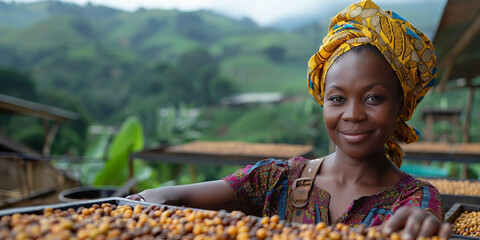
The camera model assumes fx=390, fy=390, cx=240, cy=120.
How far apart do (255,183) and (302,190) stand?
0.61ft

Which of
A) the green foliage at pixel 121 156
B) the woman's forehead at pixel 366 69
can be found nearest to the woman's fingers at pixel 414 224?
the woman's forehead at pixel 366 69

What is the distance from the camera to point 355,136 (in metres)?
1.33

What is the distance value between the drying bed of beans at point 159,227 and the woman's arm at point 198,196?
0.22m

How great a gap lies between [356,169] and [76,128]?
65.3 ft

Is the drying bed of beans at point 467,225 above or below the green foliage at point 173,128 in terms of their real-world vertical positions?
above

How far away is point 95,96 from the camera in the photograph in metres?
27.1

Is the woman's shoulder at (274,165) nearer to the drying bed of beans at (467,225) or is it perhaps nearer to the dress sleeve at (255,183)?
the dress sleeve at (255,183)

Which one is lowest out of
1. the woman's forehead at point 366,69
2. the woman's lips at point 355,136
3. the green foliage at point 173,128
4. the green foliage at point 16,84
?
the green foliage at point 173,128

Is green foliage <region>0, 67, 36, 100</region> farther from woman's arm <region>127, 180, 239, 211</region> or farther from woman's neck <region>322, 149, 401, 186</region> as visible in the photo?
woman's neck <region>322, 149, 401, 186</region>

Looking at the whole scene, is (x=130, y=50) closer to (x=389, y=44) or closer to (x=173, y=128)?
(x=173, y=128)

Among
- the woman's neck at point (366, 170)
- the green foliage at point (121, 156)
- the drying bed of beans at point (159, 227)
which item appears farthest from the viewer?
the green foliage at point (121, 156)

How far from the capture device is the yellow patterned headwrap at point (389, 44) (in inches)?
52.4

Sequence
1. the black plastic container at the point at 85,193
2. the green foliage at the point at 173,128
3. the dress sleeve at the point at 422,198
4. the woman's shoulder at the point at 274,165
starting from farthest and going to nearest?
the green foliage at the point at 173,128, the black plastic container at the point at 85,193, the woman's shoulder at the point at 274,165, the dress sleeve at the point at 422,198

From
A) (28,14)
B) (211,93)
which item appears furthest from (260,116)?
(28,14)
